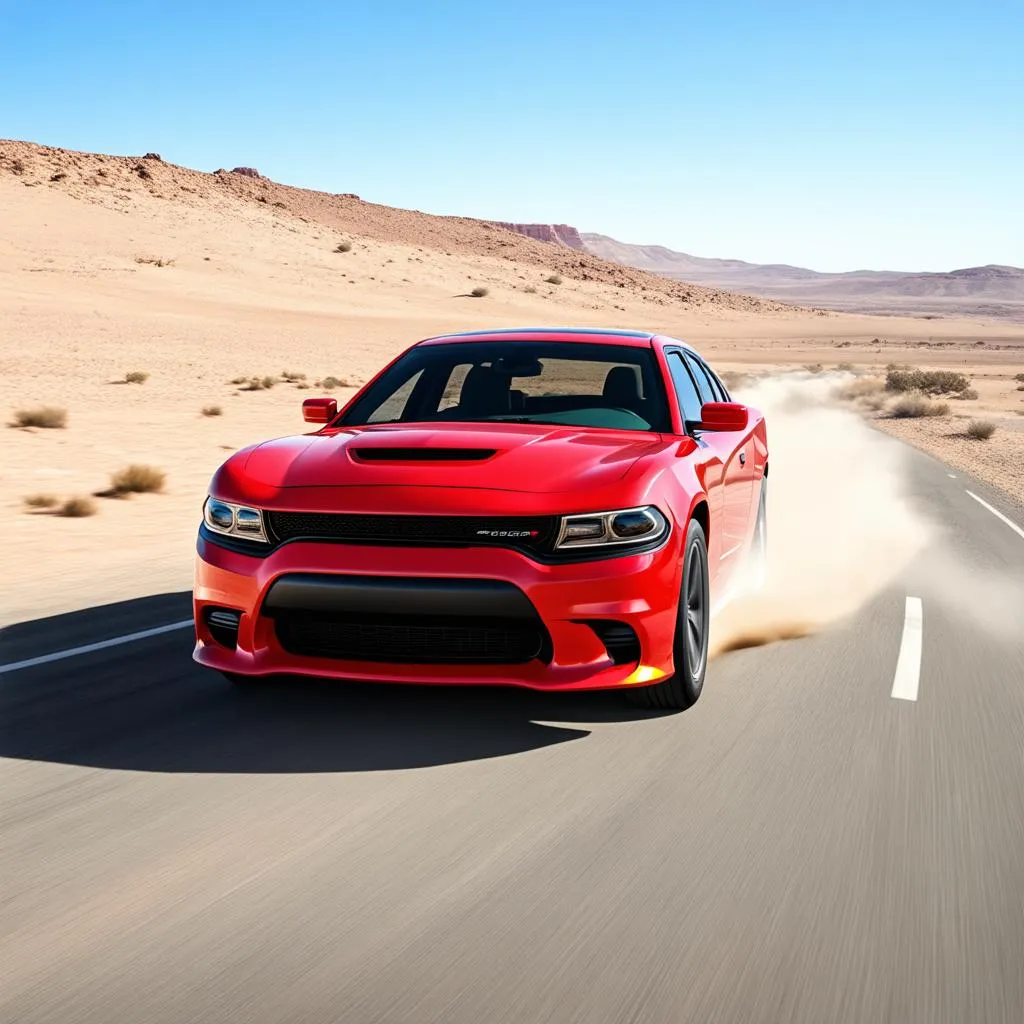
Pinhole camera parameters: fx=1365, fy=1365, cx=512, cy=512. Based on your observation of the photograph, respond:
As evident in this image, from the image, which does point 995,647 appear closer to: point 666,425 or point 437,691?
point 666,425

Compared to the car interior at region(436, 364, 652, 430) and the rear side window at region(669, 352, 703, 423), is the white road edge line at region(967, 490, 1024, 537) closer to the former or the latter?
the rear side window at region(669, 352, 703, 423)

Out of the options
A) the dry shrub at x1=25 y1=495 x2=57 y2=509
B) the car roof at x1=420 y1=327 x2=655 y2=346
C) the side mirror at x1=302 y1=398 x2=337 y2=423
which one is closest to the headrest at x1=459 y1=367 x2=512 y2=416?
the car roof at x1=420 y1=327 x2=655 y2=346

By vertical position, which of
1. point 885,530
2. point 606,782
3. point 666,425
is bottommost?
point 885,530

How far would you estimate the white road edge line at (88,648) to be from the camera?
670 centimetres

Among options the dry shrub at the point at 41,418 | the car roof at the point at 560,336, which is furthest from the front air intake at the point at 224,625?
the dry shrub at the point at 41,418

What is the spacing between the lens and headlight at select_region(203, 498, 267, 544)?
547 cm

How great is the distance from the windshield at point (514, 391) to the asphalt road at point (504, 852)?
4.76 feet

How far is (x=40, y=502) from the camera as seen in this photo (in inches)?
537

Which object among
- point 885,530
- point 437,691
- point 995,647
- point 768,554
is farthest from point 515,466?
point 885,530

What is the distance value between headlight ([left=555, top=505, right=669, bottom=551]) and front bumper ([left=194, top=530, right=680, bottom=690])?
0.07 meters

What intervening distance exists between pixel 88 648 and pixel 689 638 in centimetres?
321

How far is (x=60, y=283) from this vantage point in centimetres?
6706

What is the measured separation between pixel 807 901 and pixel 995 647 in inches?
163

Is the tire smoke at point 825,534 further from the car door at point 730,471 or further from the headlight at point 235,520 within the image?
the headlight at point 235,520
